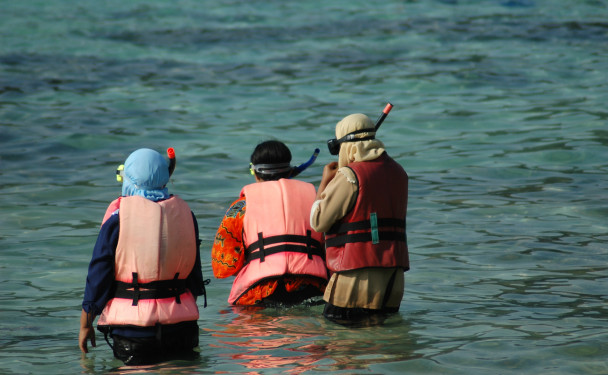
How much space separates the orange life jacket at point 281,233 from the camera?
277 inches

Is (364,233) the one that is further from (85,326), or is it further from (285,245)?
(85,326)

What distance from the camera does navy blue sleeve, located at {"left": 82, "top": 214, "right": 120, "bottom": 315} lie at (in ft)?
18.2

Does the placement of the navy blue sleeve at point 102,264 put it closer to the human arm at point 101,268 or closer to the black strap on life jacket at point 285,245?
the human arm at point 101,268

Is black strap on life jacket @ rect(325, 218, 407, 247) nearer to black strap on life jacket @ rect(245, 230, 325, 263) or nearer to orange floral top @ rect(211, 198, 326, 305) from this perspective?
black strap on life jacket @ rect(245, 230, 325, 263)

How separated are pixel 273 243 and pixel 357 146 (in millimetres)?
1131

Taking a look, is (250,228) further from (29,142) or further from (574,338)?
(29,142)

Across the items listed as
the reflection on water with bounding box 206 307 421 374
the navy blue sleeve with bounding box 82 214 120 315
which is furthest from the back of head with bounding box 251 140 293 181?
the navy blue sleeve with bounding box 82 214 120 315

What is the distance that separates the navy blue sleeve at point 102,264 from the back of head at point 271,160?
1.92m

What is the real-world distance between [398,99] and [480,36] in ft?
23.3

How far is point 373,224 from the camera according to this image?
6441mm

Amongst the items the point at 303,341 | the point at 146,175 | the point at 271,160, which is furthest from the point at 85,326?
the point at 271,160

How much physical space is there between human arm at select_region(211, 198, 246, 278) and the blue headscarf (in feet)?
4.61

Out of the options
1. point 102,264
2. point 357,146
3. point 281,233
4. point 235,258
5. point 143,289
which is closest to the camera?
point 102,264

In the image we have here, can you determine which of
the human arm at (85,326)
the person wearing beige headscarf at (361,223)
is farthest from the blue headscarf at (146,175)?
the person wearing beige headscarf at (361,223)
